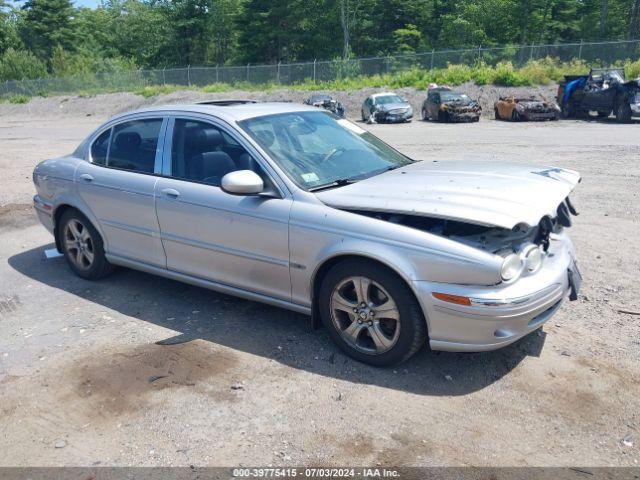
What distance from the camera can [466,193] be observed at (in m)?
3.87

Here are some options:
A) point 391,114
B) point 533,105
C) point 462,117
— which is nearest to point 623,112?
point 533,105

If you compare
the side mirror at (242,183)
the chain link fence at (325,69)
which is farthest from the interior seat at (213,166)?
the chain link fence at (325,69)

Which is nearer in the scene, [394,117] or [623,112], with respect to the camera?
[623,112]

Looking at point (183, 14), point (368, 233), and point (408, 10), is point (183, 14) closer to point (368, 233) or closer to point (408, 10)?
point (408, 10)

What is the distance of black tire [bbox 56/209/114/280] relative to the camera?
566cm

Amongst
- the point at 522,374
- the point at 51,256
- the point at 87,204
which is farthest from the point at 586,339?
the point at 51,256

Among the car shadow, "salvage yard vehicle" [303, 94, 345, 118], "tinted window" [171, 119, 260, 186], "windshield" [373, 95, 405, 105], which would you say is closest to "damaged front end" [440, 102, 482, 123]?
"windshield" [373, 95, 405, 105]

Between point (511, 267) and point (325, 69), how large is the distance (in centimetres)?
4067

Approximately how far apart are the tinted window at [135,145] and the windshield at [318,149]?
3.37ft

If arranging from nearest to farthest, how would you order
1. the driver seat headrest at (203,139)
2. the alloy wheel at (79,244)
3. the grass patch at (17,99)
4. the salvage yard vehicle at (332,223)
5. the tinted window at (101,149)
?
the salvage yard vehicle at (332,223) < the driver seat headrest at (203,139) < the tinted window at (101,149) < the alloy wheel at (79,244) < the grass patch at (17,99)

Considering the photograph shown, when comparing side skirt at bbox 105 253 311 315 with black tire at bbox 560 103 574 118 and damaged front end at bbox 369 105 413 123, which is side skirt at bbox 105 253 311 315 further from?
black tire at bbox 560 103 574 118

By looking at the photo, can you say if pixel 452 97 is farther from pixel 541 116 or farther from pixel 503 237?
pixel 503 237

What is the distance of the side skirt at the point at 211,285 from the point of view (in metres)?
4.35

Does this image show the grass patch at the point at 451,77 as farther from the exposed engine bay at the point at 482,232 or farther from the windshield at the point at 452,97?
the exposed engine bay at the point at 482,232
